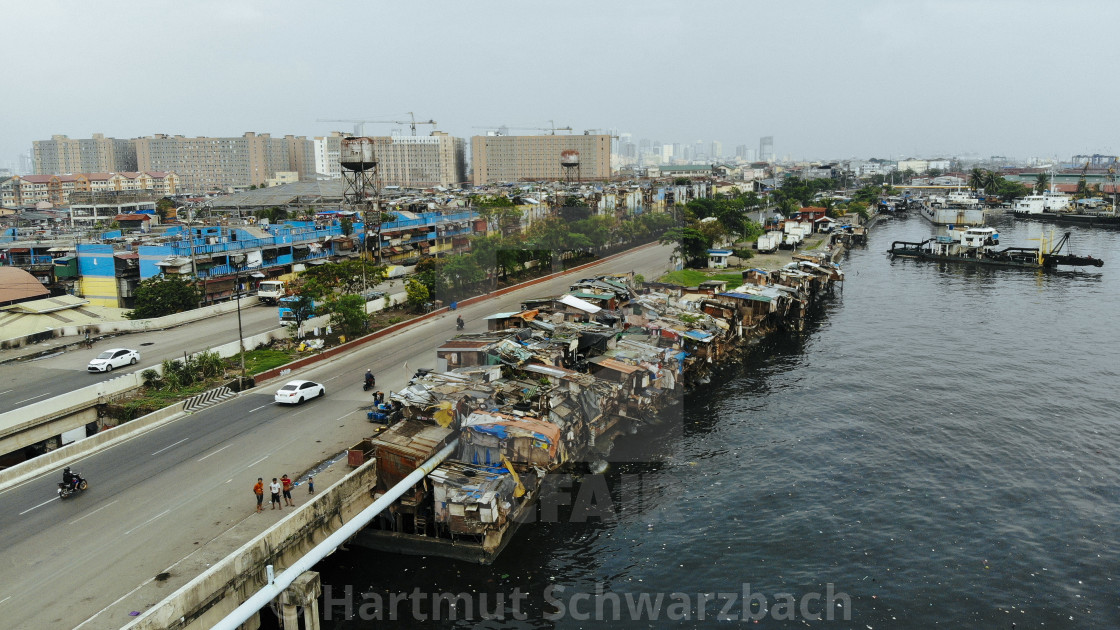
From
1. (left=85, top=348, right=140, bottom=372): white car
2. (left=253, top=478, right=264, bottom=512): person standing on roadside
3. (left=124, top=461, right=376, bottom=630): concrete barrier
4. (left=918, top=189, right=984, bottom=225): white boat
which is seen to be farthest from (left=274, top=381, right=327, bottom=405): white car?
(left=918, top=189, right=984, bottom=225): white boat

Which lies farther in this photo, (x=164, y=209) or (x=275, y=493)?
(x=164, y=209)

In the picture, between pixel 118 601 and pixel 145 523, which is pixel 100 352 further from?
pixel 118 601

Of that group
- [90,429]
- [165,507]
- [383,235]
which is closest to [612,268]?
[383,235]

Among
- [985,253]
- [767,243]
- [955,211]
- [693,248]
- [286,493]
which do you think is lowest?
[286,493]

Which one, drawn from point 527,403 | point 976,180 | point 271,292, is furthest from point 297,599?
point 976,180

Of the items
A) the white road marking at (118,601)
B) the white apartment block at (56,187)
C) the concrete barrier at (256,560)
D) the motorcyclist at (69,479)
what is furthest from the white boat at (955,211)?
the white apartment block at (56,187)

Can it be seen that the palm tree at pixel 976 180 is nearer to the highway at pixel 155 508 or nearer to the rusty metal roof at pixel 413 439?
the highway at pixel 155 508
